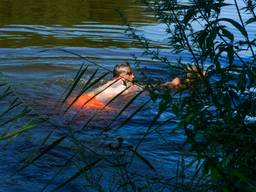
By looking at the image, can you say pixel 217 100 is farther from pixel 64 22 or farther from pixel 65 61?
pixel 64 22

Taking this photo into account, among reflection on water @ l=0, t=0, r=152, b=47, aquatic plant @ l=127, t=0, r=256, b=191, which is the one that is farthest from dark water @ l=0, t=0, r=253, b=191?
aquatic plant @ l=127, t=0, r=256, b=191

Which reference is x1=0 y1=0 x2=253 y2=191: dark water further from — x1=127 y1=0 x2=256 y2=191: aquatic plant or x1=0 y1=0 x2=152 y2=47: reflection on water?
x1=127 y1=0 x2=256 y2=191: aquatic plant

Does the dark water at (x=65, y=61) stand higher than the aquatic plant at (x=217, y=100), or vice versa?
the dark water at (x=65, y=61)

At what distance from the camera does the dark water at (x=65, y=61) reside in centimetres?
592

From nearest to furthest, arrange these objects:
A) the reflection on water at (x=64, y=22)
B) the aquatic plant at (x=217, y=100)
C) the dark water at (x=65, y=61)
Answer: the aquatic plant at (x=217, y=100), the dark water at (x=65, y=61), the reflection on water at (x=64, y=22)

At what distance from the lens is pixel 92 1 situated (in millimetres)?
19484

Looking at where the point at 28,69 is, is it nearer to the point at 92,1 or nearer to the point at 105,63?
the point at 105,63

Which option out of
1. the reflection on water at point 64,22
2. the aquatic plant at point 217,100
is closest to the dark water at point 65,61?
the reflection on water at point 64,22

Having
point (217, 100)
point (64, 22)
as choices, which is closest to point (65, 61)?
point (64, 22)

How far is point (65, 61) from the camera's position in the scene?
11602 mm

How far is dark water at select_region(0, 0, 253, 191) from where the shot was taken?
5922mm

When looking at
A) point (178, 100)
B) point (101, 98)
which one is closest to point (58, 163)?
point (101, 98)

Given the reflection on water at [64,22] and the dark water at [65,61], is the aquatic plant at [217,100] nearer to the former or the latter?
the dark water at [65,61]

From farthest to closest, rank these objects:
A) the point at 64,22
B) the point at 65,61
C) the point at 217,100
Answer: the point at 64,22 → the point at 65,61 → the point at 217,100
